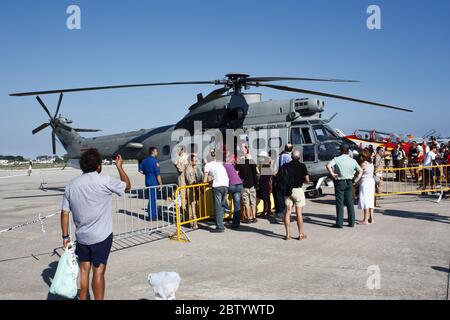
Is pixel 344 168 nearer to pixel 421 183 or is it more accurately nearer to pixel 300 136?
pixel 300 136

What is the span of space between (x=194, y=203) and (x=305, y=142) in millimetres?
4385

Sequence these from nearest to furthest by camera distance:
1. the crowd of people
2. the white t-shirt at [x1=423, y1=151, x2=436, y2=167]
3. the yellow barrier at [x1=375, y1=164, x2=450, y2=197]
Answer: the crowd of people < the yellow barrier at [x1=375, y1=164, x2=450, y2=197] < the white t-shirt at [x1=423, y1=151, x2=436, y2=167]

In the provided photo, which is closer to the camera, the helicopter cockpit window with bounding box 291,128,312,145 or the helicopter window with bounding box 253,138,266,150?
the helicopter cockpit window with bounding box 291,128,312,145

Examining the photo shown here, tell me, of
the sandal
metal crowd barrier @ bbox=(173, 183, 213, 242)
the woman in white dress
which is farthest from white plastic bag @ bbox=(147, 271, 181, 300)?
the woman in white dress

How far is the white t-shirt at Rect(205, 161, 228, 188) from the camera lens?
8.19 m

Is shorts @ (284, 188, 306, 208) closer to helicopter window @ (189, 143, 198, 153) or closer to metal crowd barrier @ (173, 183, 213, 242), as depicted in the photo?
metal crowd barrier @ (173, 183, 213, 242)

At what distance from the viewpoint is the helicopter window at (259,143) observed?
11.8m

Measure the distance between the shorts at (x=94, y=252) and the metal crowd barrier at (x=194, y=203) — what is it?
13.3 ft

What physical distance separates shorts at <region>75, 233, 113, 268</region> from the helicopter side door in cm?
815

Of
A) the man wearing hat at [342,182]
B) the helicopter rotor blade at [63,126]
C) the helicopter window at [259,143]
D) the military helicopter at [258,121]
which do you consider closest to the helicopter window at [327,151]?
the military helicopter at [258,121]

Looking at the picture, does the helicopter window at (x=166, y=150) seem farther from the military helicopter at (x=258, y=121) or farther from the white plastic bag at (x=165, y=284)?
the white plastic bag at (x=165, y=284)

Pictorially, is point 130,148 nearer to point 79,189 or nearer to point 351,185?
point 351,185
